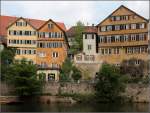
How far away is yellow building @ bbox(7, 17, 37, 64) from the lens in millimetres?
79312

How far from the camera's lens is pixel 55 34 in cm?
8031

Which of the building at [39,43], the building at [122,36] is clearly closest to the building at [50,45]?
the building at [39,43]

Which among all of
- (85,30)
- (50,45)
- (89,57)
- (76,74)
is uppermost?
(85,30)

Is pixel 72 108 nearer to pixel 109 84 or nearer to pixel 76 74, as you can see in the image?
pixel 109 84

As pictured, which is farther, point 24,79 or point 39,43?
point 39,43

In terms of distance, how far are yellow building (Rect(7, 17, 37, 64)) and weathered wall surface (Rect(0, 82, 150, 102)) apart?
11.1 metres

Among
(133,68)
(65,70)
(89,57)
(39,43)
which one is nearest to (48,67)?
(65,70)

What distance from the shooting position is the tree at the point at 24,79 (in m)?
66.4

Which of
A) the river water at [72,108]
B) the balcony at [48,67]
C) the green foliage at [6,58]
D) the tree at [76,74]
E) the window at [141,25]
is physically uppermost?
the window at [141,25]

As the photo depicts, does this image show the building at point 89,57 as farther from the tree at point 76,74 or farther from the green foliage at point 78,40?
the green foliage at point 78,40

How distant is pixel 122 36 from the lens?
79.2 m

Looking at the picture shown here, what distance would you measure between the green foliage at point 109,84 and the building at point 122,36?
37.9 feet

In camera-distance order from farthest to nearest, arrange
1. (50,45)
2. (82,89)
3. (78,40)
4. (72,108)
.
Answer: (78,40)
(50,45)
(82,89)
(72,108)

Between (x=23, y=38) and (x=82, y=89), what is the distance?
1651 centimetres
